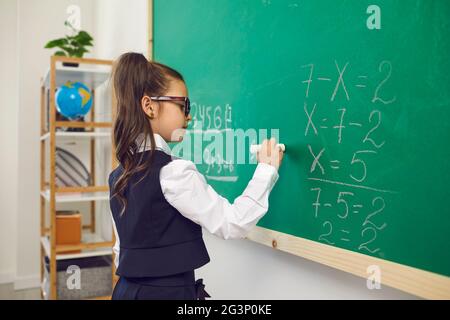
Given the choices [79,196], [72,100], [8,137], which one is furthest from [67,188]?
[8,137]

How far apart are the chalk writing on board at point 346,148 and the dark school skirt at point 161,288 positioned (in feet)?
1.14

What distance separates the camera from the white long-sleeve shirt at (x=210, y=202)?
97 cm

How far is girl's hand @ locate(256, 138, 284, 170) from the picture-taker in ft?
3.48

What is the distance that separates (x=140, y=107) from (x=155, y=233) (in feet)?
1.03

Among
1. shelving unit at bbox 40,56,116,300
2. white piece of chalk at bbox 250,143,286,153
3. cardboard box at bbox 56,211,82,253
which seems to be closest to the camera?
white piece of chalk at bbox 250,143,286,153

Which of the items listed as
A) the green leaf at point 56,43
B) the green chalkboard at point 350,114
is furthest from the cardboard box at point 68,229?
the green chalkboard at point 350,114

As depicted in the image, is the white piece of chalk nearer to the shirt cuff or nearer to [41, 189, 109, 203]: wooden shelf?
the shirt cuff

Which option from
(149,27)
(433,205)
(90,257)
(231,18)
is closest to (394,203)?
(433,205)

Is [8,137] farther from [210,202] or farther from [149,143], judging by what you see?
[210,202]

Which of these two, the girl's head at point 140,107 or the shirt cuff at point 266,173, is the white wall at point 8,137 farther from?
the shirt cuff at point 266,173

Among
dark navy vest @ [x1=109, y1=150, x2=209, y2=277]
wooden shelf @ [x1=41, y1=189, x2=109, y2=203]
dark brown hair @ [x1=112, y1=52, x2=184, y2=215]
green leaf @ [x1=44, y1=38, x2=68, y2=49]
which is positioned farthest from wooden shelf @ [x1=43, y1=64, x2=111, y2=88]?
dark navy vest @ [x1=109, y1=150, x2=209, y2=277]

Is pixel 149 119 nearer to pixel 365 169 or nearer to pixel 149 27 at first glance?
pixel 365 169

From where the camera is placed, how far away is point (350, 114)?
91 cm

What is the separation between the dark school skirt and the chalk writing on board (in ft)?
1.14
